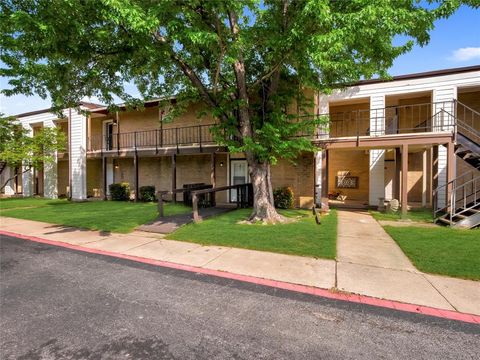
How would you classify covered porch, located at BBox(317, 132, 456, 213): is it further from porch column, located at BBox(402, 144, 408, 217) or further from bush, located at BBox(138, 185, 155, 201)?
bush, located at BBox(138, 185, 155, 201)

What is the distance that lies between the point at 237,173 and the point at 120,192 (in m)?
7.67

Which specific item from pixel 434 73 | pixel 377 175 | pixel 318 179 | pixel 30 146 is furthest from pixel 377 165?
pixel 30 146

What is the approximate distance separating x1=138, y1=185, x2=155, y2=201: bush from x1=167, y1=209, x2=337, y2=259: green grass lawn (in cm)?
788

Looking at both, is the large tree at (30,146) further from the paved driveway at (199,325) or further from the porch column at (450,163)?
the porch column at (450,163)

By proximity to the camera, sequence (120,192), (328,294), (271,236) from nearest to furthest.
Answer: (328,294), (271,236), (120,192)

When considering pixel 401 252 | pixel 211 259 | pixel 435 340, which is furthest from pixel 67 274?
pixel 401 252

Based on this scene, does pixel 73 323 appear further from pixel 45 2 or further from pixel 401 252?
pixel 45 2

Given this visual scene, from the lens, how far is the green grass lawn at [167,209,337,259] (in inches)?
249

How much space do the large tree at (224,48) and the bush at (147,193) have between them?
658cm

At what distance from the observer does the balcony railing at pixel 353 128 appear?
1150 centimetres

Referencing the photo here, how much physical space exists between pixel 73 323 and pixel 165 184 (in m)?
13.9

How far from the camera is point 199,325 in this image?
3.32m

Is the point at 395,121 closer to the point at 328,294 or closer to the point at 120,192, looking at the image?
the point at 328,294

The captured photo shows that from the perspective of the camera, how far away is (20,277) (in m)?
5.02
